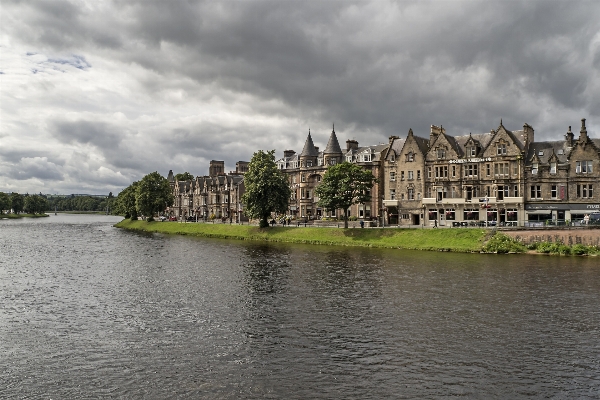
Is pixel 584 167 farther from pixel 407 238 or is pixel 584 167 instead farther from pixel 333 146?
pixel 333 146

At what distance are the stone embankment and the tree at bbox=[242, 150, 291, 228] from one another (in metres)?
43.3

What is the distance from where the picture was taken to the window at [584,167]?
76625 mm

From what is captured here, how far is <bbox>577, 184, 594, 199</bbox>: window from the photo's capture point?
76.6 meters

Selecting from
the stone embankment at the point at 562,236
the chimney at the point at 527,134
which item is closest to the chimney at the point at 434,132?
the chimney at the point at 527,134

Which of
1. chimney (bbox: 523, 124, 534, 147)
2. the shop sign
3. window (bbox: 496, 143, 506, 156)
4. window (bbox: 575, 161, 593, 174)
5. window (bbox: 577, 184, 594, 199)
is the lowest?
window (bbox: 577, 184, 594, 199)

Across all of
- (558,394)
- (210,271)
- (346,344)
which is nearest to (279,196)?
(210,271)

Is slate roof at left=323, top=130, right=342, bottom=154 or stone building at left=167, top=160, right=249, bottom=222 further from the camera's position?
stone building at left=167, top=160, right=249, bottom=222

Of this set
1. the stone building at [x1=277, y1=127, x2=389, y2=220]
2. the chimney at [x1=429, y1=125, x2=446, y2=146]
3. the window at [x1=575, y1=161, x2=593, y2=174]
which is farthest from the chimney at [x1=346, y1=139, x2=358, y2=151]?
the window at [x1=575, y1=161, x2=593, y2=174]

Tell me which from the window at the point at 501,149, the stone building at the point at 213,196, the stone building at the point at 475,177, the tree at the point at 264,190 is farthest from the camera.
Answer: the stone building at the point at 213,196

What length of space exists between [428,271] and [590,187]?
45.0 metres

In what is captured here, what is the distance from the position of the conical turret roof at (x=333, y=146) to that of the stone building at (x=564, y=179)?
42.3 m

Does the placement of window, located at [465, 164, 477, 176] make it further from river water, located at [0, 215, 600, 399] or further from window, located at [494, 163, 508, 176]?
river water, located at [0, 215, 600, 399]

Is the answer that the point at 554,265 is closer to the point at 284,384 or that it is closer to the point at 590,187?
the point at 590,187

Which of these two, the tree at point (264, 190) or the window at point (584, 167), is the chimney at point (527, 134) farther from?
the tree at point (264, 190)
